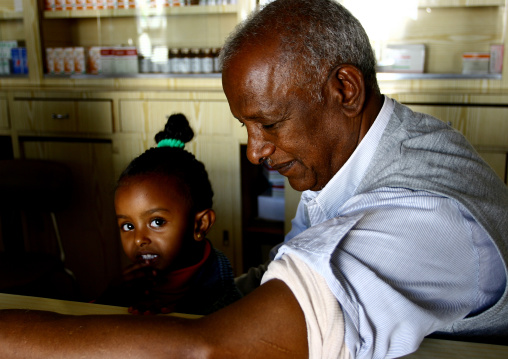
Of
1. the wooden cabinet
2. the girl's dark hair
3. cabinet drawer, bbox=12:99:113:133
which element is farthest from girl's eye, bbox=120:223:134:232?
the wooden cabinet

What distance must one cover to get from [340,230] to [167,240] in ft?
2.21

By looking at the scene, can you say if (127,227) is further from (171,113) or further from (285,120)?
(171,113)

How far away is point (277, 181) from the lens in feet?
8.55

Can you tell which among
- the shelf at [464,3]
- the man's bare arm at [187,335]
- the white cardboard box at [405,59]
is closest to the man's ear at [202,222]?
the man's bare arm at [187,335]

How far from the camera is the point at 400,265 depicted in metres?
0.61

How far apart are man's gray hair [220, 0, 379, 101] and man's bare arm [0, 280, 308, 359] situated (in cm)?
36

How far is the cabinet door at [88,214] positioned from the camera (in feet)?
8.45

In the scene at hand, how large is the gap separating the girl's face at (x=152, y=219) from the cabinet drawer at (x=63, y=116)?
52.8 inches

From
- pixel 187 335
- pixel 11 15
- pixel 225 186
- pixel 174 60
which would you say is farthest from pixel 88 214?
pixel 187 335

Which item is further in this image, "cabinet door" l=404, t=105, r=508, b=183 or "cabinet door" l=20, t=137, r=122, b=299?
"cabinet door" l=20, t=137, r=122, b=299

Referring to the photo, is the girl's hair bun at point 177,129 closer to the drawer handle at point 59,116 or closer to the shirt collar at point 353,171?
the shirt collar at point 353,171

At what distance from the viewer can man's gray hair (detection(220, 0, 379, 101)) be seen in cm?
79

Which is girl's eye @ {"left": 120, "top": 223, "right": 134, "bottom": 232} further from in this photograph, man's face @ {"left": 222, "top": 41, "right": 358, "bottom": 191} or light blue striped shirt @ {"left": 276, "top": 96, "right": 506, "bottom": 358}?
light blue striped shirt @ {"left": 276, "top": 96, "right": 506, "bottom": 358}

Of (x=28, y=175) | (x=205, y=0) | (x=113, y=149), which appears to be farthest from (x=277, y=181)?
(x=28, y=175)
